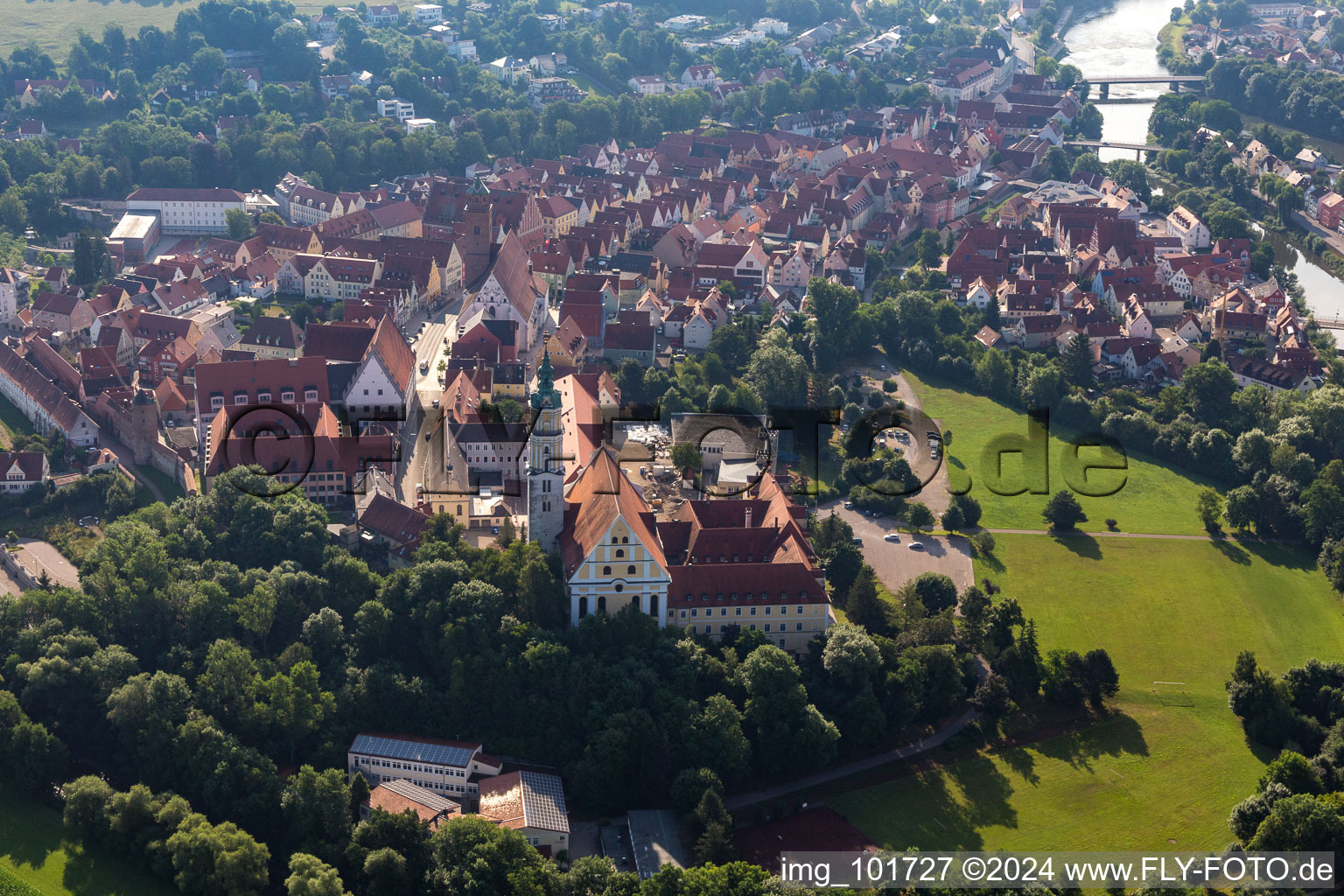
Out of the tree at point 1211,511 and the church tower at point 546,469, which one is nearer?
the church tower at point 546,469

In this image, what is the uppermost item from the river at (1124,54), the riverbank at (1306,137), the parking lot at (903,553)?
the parking lot at (903,553)

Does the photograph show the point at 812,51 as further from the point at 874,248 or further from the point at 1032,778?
the point at 1032,778

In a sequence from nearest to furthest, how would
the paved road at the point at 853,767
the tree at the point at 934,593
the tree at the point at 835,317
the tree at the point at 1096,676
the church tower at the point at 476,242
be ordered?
the paved road at the point at 853,767 < the tree at the point at 1096,676 < the tree at the point at 934,593 < the tree at the point at 835,317 < the church tower at the point at 476,242

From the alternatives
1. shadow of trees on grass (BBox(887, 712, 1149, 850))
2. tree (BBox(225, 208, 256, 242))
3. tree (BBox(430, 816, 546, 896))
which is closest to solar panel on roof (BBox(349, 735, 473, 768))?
tree (BBox(430, 816, 546, 896))

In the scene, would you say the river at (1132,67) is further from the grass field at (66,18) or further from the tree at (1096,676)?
the grass field at (66,18)

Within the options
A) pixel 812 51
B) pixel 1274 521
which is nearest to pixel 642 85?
pixel 812 51

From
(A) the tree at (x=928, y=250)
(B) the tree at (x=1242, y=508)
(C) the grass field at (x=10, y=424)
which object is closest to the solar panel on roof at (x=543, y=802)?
(C) the grass field at (x=10, y=424)

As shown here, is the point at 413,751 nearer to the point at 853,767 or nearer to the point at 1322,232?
the point at 853,767
